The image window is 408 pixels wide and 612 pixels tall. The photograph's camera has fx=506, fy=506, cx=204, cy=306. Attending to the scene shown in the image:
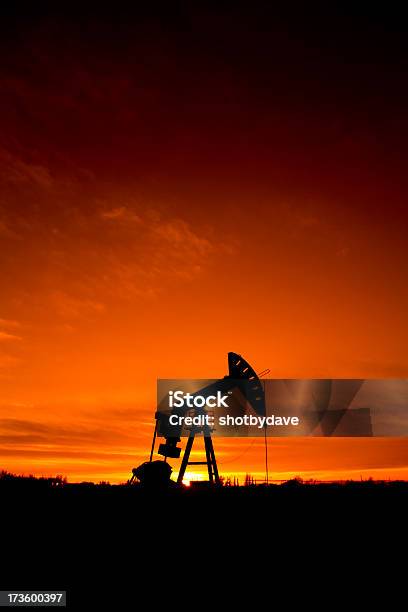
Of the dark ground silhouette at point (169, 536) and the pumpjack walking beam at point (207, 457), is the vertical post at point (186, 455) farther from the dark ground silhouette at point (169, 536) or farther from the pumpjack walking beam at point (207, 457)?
the dark ground silhouette at point (169, 536)

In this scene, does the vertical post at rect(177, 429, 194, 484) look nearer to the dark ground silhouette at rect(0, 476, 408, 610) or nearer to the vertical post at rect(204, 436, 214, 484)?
the vertical post at rect(204, 436, 214, 484)

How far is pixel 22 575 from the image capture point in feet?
19.5

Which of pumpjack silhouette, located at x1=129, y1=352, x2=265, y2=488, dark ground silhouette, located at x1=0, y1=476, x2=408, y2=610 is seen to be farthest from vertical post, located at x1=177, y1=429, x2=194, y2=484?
dark ground silhouette, located at x1=0, y1=476, x2=408, y2=610

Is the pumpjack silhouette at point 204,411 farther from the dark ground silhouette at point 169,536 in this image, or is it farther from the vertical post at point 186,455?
the dark ground silhouette at point 169,536

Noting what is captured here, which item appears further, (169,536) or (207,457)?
(207,457)

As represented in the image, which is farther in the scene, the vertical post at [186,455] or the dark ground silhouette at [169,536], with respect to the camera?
the vertical post at [186,455]

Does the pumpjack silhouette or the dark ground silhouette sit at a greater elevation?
the pumpjack silhouette

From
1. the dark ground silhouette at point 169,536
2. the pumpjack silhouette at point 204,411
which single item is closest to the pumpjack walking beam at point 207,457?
the pumpjack silhouette at point 204,411

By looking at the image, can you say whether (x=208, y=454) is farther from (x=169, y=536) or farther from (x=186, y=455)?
(x=169, y=536)

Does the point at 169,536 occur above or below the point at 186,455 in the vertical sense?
below

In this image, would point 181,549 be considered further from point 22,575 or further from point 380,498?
point 380,498

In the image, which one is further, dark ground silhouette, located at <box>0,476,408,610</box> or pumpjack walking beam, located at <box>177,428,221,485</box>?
pumpjack walking beam, located at <box>177,428,221,485</box>

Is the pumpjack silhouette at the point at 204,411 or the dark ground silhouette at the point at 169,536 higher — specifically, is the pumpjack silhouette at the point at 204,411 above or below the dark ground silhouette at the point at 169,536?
above

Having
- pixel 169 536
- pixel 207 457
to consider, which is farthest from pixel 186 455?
pixel 169 536
